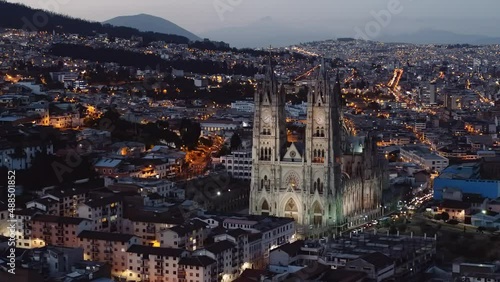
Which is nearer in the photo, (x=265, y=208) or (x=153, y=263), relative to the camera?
(x=153, y=263)

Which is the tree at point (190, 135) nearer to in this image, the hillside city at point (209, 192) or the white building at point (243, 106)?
the hillside city at point (209, 192)

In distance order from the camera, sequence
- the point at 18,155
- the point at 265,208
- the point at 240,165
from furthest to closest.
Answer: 1. the point at 240,165
2. the point at 18,155
3. the point at 265,208

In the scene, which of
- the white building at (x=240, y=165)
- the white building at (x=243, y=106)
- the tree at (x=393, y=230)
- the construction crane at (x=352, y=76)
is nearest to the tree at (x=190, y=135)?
the white building at (x=240, y=165)

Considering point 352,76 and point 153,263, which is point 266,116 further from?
point 352,76

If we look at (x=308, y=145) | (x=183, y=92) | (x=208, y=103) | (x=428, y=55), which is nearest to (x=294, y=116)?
(x=208, y=103)

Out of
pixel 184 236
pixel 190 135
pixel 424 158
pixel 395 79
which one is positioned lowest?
pixel 424 158

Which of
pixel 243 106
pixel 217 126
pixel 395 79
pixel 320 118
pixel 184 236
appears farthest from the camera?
pixel 395 79

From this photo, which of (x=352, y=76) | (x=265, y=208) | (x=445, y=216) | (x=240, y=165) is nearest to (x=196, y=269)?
(x=265, y=208)
